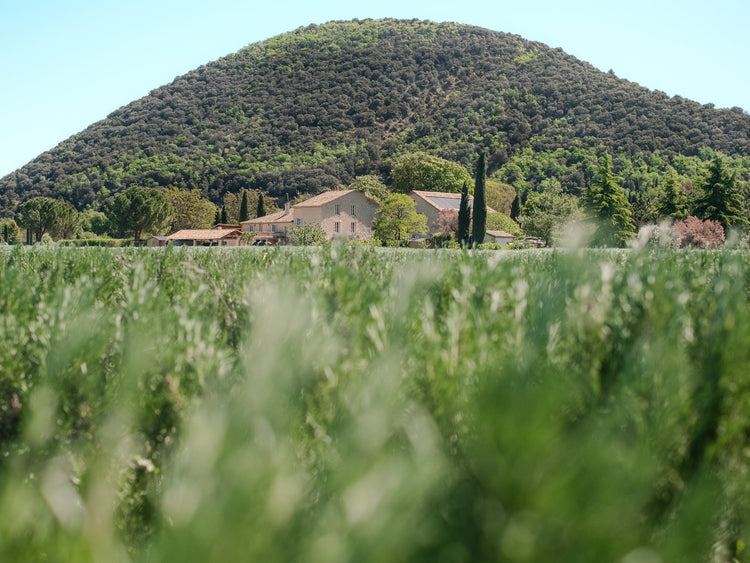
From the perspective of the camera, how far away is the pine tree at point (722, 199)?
170ft

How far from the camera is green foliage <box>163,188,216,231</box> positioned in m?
99.9

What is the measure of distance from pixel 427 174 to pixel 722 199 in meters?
55.8

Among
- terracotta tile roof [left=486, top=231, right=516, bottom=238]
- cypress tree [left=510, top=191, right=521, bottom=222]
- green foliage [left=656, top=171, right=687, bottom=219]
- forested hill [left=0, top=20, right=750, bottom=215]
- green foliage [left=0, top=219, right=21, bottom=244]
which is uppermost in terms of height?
forested hill [left=0, top=20, right=750, bottom=215]

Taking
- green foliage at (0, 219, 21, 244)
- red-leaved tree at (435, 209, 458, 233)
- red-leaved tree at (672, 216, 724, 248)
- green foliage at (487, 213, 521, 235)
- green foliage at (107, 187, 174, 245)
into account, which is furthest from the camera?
green foliage at (0, 219, 21, 244)

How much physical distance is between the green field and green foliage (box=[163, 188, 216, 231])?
101m

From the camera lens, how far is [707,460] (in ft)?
5.68

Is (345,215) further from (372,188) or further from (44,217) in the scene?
(44,217)

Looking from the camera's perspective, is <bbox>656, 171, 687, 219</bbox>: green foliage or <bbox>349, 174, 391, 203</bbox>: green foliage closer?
<bbox>656, 171, 687, 219</bbox>: green foliage

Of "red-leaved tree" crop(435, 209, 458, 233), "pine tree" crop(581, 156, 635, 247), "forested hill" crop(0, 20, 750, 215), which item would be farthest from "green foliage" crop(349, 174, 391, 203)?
"pine tree" crop(581, 156, 635, 247)

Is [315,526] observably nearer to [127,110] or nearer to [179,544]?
[179,544]

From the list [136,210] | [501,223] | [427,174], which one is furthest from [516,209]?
[136,210]

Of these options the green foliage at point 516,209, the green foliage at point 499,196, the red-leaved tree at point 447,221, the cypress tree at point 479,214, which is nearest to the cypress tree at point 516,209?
the green foliage at point 516,209

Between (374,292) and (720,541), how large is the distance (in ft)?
5.92

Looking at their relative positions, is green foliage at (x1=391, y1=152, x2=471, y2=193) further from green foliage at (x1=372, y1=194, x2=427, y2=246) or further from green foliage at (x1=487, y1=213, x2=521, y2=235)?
green foliage at (x1=372, y1=194, x2=427, y2=246)
